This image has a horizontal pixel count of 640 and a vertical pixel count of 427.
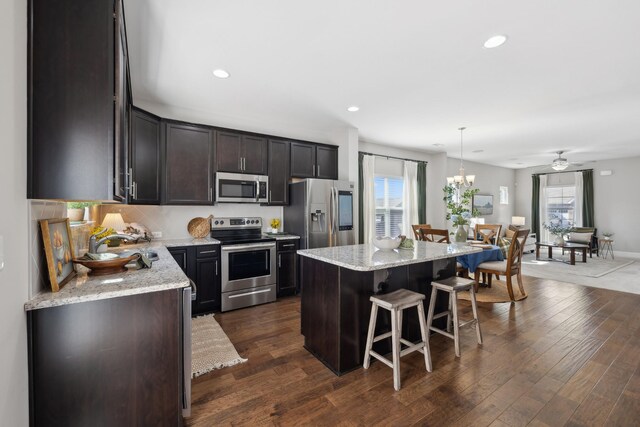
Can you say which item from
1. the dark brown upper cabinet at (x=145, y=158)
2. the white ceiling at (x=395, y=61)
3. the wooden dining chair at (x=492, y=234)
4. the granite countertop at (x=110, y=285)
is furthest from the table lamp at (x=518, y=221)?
the granite countertop at (x=110, y=285)

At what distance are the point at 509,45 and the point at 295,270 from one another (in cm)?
352

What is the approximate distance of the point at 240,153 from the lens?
13.5 feet

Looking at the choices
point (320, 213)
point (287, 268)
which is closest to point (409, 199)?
point (320, 213)

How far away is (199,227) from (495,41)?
3.91 metres

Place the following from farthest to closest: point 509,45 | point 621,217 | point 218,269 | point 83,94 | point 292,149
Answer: point 621,217
point 292,149
point 218,269
point 509,45
point 83,94

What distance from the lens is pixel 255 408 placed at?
1.88 metres

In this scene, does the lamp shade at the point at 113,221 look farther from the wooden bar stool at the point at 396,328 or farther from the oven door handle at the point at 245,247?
the wooden bar stool at the point at 396,328

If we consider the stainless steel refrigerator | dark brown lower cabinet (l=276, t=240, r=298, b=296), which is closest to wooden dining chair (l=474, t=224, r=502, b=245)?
the stainless steel refrigerator

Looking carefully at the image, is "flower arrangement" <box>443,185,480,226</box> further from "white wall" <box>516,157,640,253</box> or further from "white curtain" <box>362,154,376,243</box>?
"white wall" <box>516,157,640,253</box>

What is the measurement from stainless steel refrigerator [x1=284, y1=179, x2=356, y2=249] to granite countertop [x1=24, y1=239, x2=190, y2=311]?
2479 mm

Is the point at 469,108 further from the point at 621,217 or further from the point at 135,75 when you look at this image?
the point at 621,217

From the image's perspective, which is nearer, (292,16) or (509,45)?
(292,16)

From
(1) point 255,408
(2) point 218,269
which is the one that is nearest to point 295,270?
(2) point 218,269

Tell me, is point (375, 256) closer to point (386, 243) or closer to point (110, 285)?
point (386, 243)
